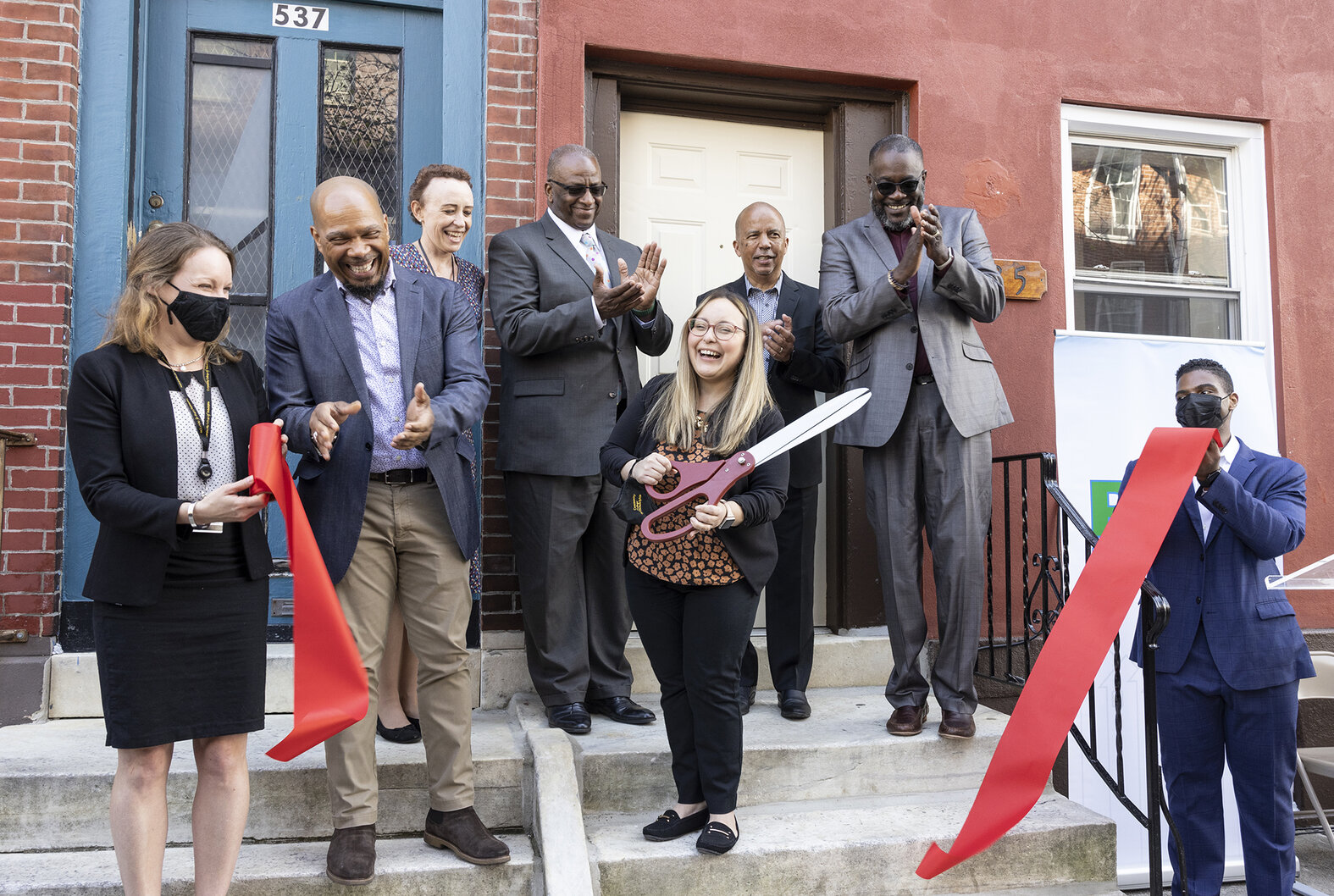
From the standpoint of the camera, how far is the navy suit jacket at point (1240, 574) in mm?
3270

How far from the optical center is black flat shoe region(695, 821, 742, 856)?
10.3 ft

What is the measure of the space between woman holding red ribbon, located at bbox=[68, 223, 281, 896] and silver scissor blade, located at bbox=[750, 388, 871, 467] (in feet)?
4.79

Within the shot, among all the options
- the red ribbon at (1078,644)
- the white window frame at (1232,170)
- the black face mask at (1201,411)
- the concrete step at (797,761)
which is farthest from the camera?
the white window frame at (1232,170)

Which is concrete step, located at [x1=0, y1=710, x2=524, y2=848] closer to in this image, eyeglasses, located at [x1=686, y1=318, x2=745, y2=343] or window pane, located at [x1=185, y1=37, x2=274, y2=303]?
eyeglasses, located at [x1=686, y1=318, x2=745, y2=343]

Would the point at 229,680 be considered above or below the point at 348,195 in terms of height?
below

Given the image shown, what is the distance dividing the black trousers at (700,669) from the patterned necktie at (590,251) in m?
1.40

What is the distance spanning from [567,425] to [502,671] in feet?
3.94

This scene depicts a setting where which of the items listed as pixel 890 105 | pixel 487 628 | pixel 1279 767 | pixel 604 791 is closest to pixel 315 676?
pixel 604 791

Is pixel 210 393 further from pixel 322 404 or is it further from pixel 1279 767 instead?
pixel 1279 767

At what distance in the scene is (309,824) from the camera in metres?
3.34

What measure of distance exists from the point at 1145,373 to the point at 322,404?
3904mm

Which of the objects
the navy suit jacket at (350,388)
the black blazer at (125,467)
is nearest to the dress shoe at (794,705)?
the navy suit jacket at (350,388)

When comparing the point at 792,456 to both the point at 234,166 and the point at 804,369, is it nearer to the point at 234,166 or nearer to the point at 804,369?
the point at 804,369

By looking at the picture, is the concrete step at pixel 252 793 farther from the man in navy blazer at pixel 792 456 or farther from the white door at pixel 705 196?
the white door at pixel 705 196
